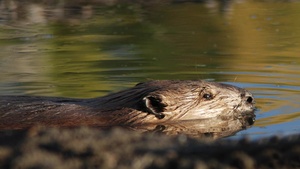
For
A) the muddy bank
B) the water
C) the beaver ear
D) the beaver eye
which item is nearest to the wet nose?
the water

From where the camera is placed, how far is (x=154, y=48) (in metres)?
11.3

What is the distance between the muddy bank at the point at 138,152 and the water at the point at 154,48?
8.15 ft

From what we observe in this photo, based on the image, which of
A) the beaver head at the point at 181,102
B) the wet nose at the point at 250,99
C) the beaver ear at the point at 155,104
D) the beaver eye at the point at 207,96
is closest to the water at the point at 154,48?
the wet nose at the point at 250,99

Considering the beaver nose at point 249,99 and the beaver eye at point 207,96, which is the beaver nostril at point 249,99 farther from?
the beaver eye at point 207,96

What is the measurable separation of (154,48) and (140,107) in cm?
390

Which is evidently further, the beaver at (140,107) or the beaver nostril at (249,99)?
the beaver nostril at (249,99)

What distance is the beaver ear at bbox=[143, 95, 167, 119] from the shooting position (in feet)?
24.2

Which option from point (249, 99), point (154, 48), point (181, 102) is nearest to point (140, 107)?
point (181, 102)

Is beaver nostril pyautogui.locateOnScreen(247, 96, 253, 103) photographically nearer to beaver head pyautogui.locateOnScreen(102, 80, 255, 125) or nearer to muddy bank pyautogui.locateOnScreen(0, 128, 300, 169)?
beaver head pyautogui.locateOnScreen(102, 80, 255, 125)

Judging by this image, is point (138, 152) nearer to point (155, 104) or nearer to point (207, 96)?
point (155, 104)

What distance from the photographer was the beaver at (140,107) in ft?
23.6

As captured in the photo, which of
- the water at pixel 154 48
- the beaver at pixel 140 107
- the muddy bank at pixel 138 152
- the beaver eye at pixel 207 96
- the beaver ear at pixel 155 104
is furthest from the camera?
the water at pixel 154 48

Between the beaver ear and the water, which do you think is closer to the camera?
the beaver ear

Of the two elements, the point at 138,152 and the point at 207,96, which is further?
the point at 207,96
